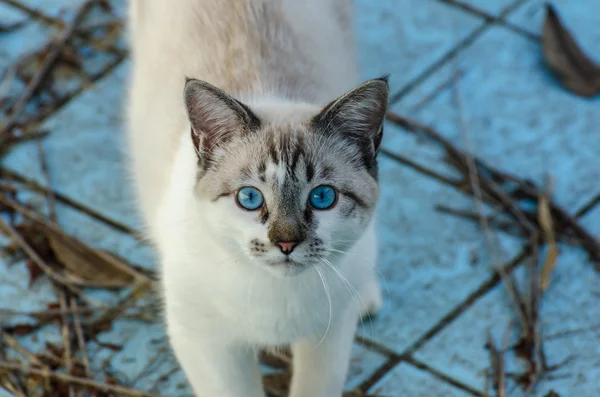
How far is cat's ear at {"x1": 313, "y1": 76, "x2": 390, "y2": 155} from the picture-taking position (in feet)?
6.08

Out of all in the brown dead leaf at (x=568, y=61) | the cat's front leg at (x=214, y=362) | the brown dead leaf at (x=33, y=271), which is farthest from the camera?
the brown dead leaf at (x=568, y=61)

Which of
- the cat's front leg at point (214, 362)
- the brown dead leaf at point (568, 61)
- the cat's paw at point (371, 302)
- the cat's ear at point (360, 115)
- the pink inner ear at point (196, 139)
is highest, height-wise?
the brown dead leaf at point (568, 61)

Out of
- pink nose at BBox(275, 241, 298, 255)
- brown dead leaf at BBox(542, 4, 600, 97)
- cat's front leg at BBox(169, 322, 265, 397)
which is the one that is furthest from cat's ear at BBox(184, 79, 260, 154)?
brown dead leaf at BBox(542, 4, 600, 97)

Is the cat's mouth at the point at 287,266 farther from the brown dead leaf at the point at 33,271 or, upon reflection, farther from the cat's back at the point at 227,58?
the brown dead leaf at the point at 33,271

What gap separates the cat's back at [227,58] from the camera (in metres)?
2.28

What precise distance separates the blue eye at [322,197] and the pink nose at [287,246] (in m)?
0.11

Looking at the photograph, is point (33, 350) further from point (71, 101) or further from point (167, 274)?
point (71, 101)

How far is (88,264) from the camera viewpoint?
9.10ft

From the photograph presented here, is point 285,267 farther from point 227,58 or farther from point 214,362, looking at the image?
point 227,58

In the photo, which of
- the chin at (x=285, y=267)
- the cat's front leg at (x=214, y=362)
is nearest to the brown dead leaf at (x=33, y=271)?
the cat's front leg at (x=214, y=362)

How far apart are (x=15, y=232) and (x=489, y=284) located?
1.47 metres

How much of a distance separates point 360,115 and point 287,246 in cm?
32

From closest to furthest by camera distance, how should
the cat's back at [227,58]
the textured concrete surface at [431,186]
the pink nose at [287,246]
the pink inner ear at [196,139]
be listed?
the pink nose at [287,246], the pink inner ear at [196,139], the cat's back at [227,58], the textured concrete surface at [431,186]

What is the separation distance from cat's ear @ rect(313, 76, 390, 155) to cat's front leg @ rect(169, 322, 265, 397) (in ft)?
1.80
